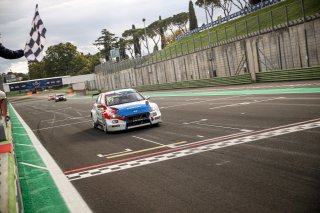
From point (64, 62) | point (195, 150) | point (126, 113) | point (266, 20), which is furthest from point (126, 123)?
point (64, 62)

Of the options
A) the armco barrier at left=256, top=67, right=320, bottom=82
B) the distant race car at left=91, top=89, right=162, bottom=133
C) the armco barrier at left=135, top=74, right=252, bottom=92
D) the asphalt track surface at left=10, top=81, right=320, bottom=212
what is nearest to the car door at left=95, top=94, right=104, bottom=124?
the distant race car at left=91, top=89, right=162, bottom=133

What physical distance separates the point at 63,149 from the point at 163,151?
13.1 feet

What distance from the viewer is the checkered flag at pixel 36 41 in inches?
342

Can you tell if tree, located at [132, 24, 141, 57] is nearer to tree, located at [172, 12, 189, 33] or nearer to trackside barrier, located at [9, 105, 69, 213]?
tree, located at [172, 12, 189, 33]

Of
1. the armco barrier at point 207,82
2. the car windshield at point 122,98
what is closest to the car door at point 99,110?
the car windshield at point 122,98

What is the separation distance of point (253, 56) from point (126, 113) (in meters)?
26.6

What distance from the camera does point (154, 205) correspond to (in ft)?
18.4

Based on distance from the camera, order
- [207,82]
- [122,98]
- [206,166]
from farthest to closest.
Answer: [207,82] → [122,98] → [206,166]

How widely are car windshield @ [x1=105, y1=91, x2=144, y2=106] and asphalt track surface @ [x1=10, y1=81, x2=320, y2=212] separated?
5.81 feet

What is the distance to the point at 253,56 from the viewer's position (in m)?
38.2

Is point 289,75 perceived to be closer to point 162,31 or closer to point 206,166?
point 206,166

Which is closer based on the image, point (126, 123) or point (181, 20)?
point (126, 123)

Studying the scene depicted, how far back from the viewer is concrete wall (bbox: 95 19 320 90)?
3120cm

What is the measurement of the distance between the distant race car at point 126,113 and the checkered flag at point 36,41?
526 centimetres
